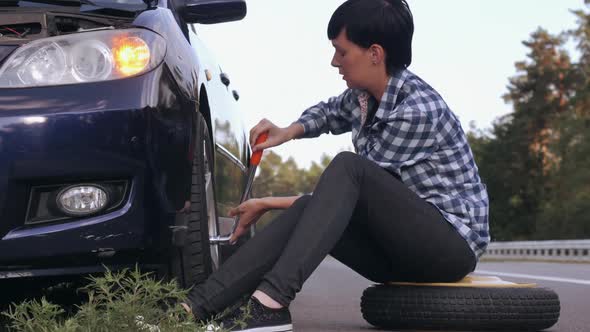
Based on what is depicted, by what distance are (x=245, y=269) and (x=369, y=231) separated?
0.60 meters

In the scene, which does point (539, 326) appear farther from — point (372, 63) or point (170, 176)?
point (170, 176)

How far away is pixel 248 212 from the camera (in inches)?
161

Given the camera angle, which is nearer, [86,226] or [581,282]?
[86,226]

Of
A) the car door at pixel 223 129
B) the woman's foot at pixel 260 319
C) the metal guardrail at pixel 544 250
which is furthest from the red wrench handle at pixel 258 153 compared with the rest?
the metal guardrail at pixel 544 250

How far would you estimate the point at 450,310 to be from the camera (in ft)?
13.4

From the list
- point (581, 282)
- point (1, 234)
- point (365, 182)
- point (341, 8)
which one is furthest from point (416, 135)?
point (581, 282)

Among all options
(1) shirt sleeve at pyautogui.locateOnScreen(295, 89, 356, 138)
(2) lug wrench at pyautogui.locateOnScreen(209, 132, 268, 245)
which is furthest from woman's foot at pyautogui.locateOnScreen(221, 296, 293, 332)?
(1) shirt sleeve at pyautogui.locateOnScreen(295, 89, 356, 138)

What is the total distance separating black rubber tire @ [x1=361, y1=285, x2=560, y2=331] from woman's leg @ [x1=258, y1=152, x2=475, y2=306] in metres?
0.09

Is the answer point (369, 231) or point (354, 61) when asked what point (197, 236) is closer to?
point (369, 231)

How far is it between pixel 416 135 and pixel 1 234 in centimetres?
152

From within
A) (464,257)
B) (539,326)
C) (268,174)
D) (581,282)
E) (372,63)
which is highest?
(372,63)

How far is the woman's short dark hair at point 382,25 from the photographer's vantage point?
4.06 meters

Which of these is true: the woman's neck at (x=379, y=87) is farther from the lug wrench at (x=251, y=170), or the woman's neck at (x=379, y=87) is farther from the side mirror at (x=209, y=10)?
the side mirror at (x=209, y=10)

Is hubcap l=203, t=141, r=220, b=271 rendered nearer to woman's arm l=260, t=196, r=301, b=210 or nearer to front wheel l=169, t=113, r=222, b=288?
front wheel l=169, t=113, r=222, b=288
